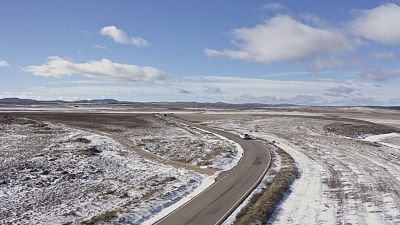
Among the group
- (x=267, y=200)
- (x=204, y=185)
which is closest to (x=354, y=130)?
(x=204, y=185)

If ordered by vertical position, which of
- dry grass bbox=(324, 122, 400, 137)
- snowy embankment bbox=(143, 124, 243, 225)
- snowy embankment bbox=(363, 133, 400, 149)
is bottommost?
snowy embankment bbox=(363, 133, 400, 149)

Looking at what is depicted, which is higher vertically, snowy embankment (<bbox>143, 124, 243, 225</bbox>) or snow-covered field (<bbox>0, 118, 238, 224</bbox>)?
snow-covered field (<bbox>0, 118, 238, 224</bbox>)

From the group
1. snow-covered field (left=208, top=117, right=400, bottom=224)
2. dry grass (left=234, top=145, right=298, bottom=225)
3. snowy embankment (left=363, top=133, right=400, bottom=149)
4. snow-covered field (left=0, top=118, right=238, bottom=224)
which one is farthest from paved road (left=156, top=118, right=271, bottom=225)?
snowy embankment (left=363, top=133, right=400, bottom=149)

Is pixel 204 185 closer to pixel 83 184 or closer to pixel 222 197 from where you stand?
pixel 222 197

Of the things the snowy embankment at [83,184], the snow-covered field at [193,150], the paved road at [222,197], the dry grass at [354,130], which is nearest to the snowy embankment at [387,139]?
the dry grass at [354,130]

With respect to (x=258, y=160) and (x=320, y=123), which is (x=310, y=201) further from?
(x=320, y=123)

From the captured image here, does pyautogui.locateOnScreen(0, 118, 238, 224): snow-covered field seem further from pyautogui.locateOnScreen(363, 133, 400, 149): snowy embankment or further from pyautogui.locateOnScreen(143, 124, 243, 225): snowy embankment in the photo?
pyautogui.locateOnScreen(363, 133, 400, 149): snowy embankment

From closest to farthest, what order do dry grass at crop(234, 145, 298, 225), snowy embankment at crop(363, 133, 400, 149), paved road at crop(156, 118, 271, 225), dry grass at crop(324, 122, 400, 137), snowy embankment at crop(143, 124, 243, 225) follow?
paved road at crop(156, 118, 271, 225)
dry grass at crop(234, 145, 298, 225)
snowy embankment at crop(143, 124, 243, 225)
snowy embankment at crop(363, 133, 400, 149)
dry grass at crop(324, 122, 400, 137)
